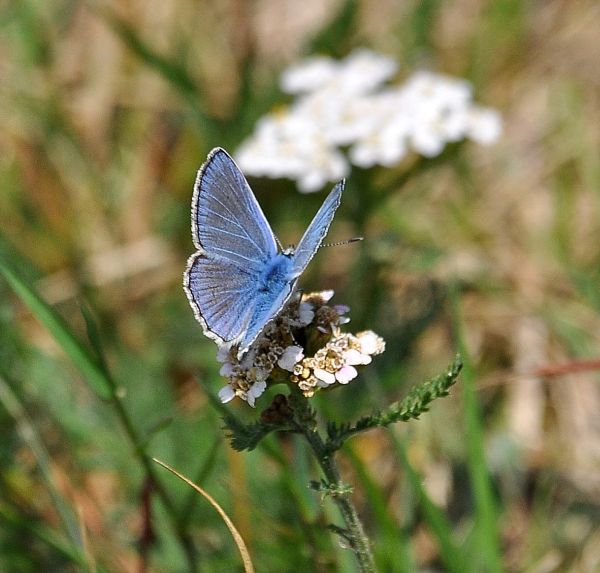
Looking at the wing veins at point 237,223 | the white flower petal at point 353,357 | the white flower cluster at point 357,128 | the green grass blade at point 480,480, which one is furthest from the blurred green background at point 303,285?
the white flower petal at point 353,357

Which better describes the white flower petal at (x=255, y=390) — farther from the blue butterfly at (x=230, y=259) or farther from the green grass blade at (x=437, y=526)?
the green grass blade at (x=437, y=526)

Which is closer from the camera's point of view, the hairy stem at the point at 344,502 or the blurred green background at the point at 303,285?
the hairy stem at the point at 344,502

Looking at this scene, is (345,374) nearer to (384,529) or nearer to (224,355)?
(224,355)

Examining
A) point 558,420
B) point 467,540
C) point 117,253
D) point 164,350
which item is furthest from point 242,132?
point 467,540

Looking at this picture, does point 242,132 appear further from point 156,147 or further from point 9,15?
point 9,15

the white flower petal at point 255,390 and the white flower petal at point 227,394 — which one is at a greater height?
the white flower petal at point 227,394

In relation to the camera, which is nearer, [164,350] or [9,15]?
[164,350]

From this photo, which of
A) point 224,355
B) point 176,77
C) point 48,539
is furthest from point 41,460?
point 176,77

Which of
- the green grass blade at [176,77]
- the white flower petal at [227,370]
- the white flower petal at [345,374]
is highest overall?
the green grass blade at [176,77]
